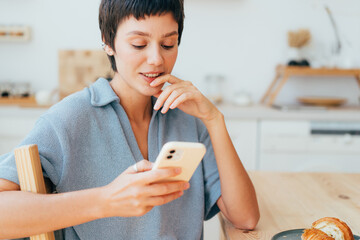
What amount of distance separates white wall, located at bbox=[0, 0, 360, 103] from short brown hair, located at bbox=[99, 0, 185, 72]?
2.13 m

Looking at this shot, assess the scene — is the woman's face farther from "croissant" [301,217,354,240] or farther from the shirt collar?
"croissant" [301,217,354,240]

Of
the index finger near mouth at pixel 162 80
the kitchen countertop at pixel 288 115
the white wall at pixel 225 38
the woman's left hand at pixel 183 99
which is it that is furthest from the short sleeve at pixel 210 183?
the white wall at pixel 225 38

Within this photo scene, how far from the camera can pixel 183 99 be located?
104 cm

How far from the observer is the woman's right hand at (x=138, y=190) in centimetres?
71

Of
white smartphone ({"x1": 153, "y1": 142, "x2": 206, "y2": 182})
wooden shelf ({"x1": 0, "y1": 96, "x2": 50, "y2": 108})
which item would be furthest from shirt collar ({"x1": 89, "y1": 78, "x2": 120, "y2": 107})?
wooden shelf ({"x1": 0, "y1": 96, "x2": 50, "y2": 108})

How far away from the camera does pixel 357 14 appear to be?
10.5 ft

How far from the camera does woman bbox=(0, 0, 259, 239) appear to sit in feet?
3.14

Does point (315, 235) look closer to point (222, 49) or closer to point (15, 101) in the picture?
point (222, 49)

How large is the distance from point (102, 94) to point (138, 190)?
46 centimetres

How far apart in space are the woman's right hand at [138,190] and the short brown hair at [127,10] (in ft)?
1.43

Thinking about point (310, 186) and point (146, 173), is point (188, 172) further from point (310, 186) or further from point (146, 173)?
point (310, 186)

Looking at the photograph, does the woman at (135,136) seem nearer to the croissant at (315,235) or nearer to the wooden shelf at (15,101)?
the croissant at (315,235)

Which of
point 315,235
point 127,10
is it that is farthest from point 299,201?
point 127,10

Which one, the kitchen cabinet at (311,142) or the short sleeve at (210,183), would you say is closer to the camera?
the short sleeve at (210,183)
